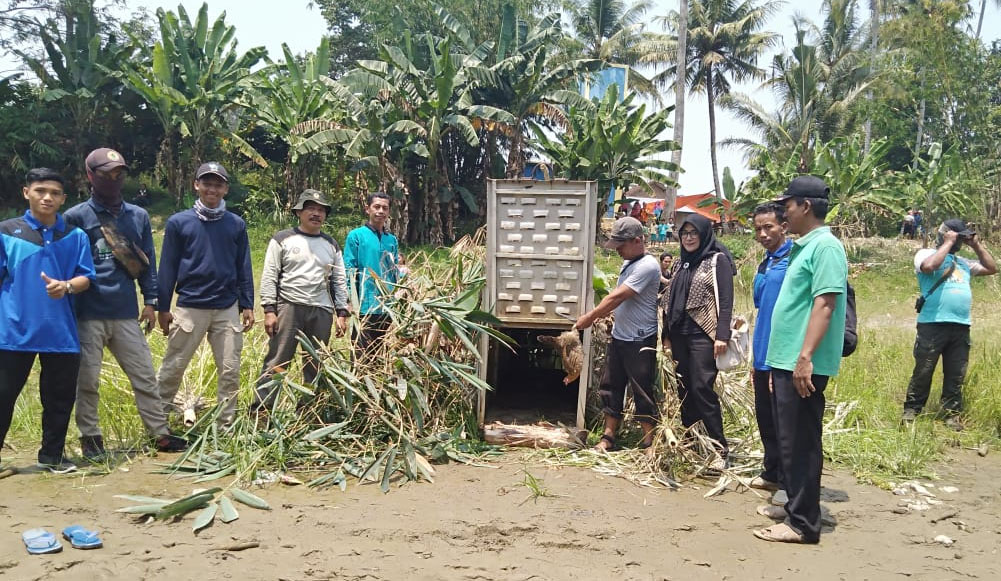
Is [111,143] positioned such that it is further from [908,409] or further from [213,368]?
[908,409]

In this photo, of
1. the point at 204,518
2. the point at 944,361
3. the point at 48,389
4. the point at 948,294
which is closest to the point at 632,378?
the point at 204,518

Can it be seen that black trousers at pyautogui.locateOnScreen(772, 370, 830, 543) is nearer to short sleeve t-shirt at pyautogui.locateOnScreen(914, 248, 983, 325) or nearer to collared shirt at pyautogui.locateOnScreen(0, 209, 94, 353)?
short sleeve t-shirt at pyautogui.locateOnScreen(914, 248, 983, 325)

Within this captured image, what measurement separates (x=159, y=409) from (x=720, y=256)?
3.87 metres

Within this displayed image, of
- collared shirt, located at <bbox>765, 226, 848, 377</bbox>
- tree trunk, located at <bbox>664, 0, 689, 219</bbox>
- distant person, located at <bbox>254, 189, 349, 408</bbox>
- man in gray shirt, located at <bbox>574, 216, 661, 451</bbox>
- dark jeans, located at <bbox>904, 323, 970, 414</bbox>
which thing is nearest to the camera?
collared shirt, located at <bbox>765, 226, 848, 377</bbox>

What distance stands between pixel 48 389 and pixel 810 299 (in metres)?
4.38

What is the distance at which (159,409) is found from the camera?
4824mm

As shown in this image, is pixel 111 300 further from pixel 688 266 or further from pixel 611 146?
pixel 611 146

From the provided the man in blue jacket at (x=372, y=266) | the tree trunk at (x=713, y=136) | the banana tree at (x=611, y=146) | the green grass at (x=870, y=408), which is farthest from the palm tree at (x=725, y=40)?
the man in blue jacket at (x=372, y=266)

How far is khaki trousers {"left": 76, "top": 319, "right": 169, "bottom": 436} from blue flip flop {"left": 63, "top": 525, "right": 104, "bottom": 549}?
1294 millimetres

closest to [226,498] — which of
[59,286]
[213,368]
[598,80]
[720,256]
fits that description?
[59,286]

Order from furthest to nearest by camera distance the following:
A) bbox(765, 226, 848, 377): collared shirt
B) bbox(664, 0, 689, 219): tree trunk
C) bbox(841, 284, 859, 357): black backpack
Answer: bbox(664, 0, 689, 219): tree trunk → bbox(841, 284, 859, 357): black backpack → bbox(765, 226, 848, 377): collared shirt

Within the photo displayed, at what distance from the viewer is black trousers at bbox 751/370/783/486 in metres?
4.47

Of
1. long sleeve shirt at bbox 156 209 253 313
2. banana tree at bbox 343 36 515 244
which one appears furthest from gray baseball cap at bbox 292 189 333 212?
banana tree at bbox 343 36 515 244

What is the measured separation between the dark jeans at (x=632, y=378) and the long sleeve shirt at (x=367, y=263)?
1790 mm
